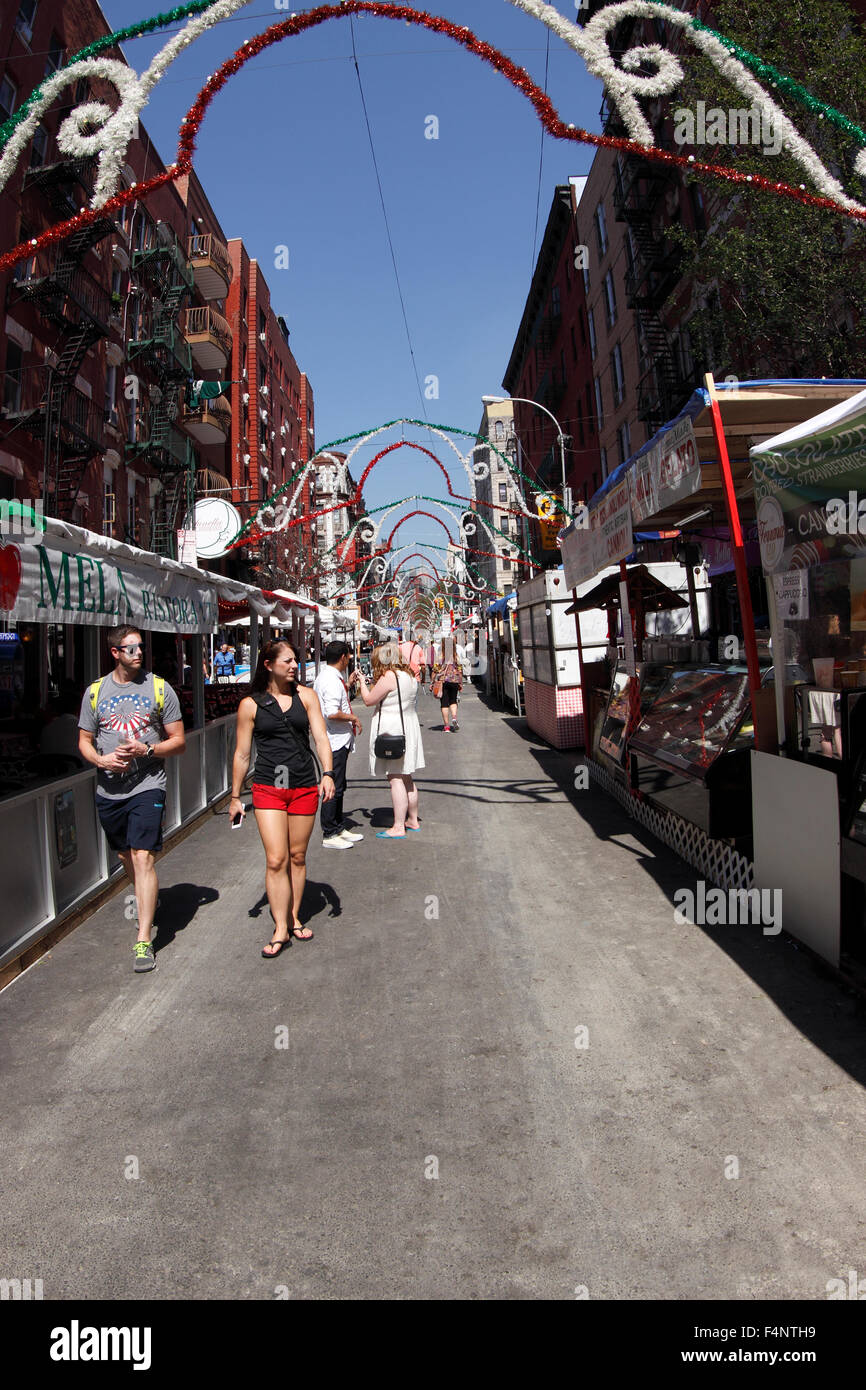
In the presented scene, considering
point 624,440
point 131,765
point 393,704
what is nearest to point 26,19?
point 393,704

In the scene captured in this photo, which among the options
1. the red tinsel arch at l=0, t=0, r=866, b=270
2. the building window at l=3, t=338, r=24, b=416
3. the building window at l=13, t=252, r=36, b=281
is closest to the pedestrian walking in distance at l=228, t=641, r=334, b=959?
the red tinsel arch at l=0, t=0, r=866, b=270

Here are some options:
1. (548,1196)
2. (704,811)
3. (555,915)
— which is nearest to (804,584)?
(704,811)

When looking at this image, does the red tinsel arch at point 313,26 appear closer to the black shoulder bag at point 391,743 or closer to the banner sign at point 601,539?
the banner sign at point 601,539

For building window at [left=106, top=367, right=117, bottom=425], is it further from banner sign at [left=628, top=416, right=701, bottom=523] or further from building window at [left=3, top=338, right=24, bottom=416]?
banner sign at [left=628, top=416, right=701, bottom=523]

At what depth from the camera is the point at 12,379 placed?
59.3ft

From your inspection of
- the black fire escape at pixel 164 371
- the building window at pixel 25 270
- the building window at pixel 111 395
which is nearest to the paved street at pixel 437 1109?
the building window at pixel 25 270

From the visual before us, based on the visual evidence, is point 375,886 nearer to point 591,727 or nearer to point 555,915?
point 555,915

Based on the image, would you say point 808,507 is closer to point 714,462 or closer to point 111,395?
point 714,462

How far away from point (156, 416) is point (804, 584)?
25464mm

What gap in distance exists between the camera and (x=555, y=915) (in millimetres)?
5855

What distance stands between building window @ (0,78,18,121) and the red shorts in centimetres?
1858

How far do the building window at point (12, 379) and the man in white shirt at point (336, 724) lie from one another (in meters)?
13.7

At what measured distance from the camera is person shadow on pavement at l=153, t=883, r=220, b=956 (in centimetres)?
571

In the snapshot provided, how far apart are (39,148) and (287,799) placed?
65.9ft
